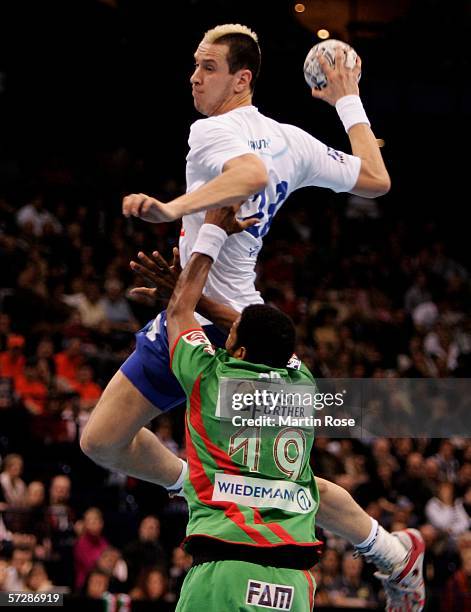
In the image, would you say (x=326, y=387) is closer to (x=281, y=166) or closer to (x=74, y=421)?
(x=281, y=166)

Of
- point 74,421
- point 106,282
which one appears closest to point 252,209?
point 74,421

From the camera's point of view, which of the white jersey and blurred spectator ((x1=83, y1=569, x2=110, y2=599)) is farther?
blurred spectator ((x1=83, y1=569, x2=110, y2=599))

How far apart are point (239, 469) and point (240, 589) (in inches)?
20.0

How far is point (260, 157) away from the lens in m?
5.87

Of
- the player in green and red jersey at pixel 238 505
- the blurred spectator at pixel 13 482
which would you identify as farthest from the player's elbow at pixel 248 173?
the blurred spectator at pixel 13 482

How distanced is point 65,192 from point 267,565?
1386 centimetres

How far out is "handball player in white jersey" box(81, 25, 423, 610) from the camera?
5.91 m

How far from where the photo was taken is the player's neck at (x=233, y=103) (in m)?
6.16

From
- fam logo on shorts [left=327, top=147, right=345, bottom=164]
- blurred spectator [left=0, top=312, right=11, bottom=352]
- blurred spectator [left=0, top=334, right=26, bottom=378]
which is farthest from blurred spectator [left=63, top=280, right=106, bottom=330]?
fam logo on shorts [left=327, top=147, right=345, bottom=164]

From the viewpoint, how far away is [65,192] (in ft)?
59.8

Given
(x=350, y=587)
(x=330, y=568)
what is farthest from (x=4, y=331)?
(x=350, y=587)

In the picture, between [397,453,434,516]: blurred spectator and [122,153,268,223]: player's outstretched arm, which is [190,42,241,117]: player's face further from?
[397,453,434,516]: blurred spectator

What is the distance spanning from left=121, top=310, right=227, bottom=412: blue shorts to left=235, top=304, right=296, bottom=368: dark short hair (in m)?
0.94

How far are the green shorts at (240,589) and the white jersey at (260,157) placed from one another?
155 centimetres
